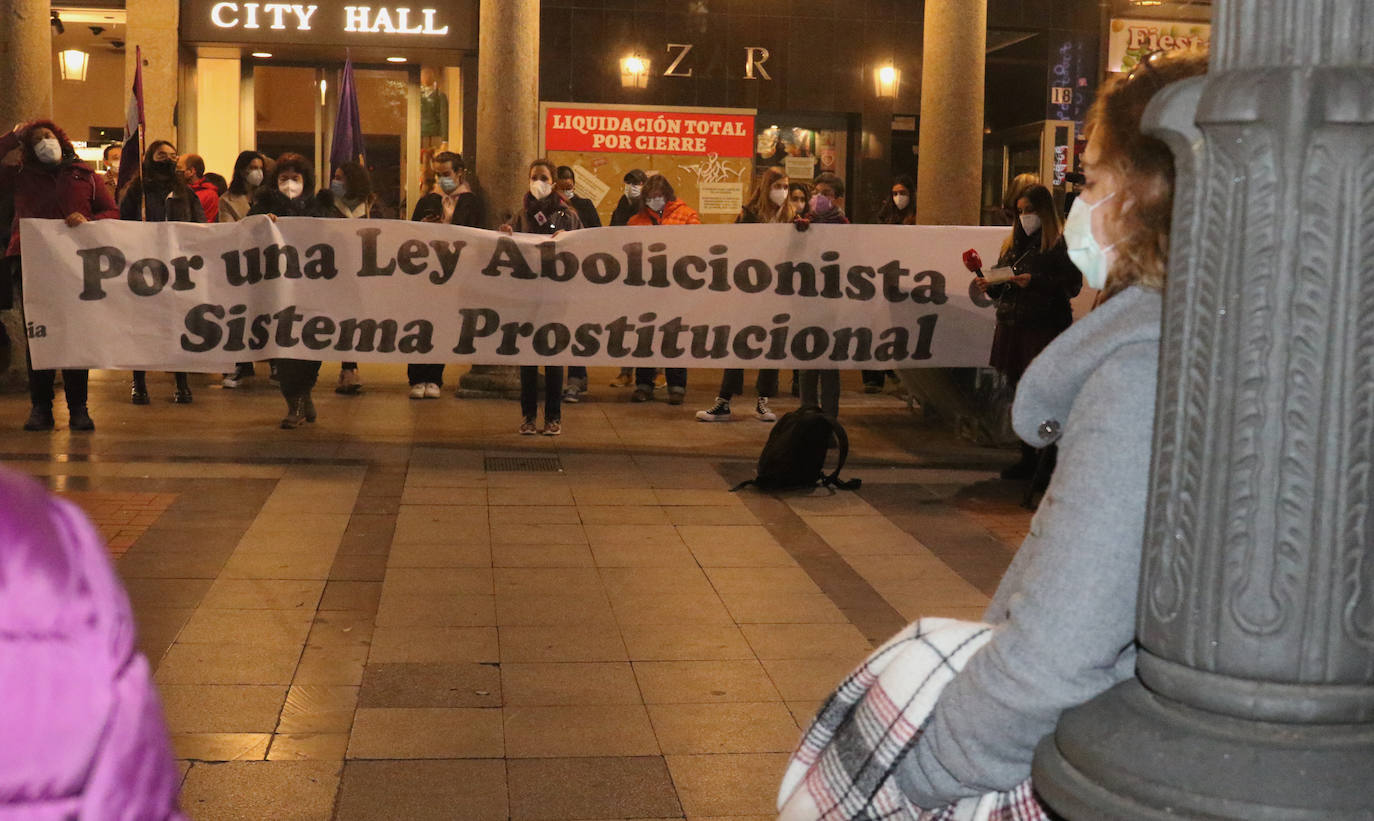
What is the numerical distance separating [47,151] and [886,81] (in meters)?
11.1

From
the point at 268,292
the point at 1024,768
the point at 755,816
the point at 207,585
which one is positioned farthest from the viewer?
the point at 268,292

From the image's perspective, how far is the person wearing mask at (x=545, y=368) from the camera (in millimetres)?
11359

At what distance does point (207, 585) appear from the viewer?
681 cm

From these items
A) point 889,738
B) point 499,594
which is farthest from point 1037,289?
point 889,738

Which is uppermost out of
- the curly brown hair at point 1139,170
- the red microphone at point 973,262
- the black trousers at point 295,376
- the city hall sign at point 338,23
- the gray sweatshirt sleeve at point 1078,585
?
the city hall sign at point 338,23

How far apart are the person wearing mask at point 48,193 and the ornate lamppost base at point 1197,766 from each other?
31.4ft

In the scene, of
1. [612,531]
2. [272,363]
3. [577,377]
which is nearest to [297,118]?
[272,363]

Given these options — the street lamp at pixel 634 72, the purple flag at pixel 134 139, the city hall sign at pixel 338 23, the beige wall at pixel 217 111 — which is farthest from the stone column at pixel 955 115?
the beige wall at pixel 217 111

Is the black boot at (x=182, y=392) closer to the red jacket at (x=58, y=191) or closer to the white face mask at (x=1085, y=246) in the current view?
the red jacket at (x=58, y=191)

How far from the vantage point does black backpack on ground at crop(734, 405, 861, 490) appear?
9.41 metres

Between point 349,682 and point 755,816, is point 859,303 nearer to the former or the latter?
point 349,682

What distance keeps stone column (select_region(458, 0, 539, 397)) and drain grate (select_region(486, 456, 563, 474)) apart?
336cm

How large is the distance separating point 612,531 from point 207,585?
2.12 metres

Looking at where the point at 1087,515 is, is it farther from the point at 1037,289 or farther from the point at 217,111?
the point at 217,111
